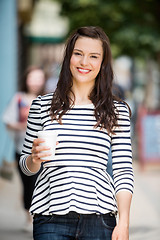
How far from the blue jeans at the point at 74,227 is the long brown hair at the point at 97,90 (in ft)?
1.54

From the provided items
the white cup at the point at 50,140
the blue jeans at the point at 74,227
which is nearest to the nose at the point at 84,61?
the white cup at the point at 50,140

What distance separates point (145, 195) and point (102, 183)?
6.10 m

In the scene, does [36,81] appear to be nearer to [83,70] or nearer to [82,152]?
[83,70]

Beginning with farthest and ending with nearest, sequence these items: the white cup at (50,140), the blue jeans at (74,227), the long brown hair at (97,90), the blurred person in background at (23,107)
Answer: the blurred person in background at (23,107)
the long brown hair at (97,90)
the blue jeans at (74,227)
the white cup at (50,140)

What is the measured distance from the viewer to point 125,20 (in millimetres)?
17750

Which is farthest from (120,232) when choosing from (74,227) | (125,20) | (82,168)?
(125,20)

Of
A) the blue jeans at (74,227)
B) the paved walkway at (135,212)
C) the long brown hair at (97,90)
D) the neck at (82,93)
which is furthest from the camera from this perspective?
the paved walkway at (135,212)

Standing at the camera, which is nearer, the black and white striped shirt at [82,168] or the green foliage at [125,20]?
the black and white striped shirt at [82,168]

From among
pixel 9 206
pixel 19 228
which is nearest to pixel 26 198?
pixel 19 228

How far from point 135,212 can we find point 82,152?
4854 mm

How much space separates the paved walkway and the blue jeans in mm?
3136

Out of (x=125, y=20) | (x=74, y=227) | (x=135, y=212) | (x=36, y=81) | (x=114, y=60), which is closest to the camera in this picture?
(x=74, y=227)

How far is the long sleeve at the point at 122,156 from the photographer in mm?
2762

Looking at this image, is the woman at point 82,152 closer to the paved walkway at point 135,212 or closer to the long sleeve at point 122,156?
the long sleeve at point 122,156
